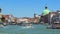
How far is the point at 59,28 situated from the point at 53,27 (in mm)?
1884

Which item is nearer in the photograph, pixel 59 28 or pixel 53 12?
pixel 59 28

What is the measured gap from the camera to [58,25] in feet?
265

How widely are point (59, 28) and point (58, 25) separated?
35.7 inches

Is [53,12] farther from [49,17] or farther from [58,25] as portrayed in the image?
[58,25]

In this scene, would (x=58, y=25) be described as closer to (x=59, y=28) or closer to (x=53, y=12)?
(x=59, y=28)

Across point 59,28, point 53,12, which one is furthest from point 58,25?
point 53,12

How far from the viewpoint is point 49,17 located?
616ft

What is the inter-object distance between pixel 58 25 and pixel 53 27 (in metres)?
1.73

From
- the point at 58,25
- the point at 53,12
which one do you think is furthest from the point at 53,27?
the point at 53,12

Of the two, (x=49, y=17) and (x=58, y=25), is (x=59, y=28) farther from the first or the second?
(x=49, y=17)

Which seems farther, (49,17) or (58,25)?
(49,17)

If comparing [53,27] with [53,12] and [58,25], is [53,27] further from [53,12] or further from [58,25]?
[53,12]

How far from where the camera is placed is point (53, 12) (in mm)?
186375

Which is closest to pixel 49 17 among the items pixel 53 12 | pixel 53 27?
pixel 53 12
